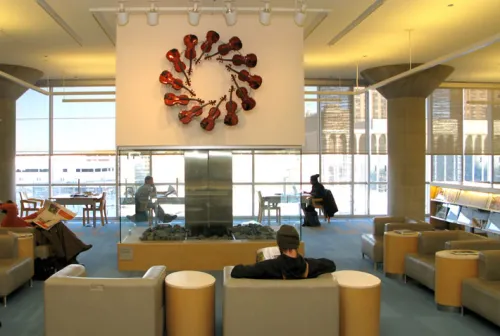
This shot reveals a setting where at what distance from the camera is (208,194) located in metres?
7.83

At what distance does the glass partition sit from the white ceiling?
7.95 feet

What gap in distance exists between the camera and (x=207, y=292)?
426 centimetres

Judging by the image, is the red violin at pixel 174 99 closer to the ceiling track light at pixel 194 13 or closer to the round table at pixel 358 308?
the ceiling track light at pixel 194 13

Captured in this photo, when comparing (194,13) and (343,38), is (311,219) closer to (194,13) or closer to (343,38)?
(343,38)

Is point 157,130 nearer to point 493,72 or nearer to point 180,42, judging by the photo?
point 180,42

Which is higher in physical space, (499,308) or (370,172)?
(370,172)

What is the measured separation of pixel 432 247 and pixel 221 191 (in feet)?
11.1

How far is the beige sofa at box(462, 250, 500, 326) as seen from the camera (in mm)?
4813

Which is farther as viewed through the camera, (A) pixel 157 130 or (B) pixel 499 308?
(A) pixel 157 130

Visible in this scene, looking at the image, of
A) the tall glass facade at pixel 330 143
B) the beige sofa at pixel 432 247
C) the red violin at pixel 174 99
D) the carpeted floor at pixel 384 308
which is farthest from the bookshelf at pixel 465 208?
the red violin at pixel 174 99

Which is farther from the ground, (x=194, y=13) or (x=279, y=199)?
(x=194, y=13)

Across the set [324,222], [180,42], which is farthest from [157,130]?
[324,222]

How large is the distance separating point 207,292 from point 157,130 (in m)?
3.26

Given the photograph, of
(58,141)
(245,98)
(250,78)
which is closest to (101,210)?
(58,141)
